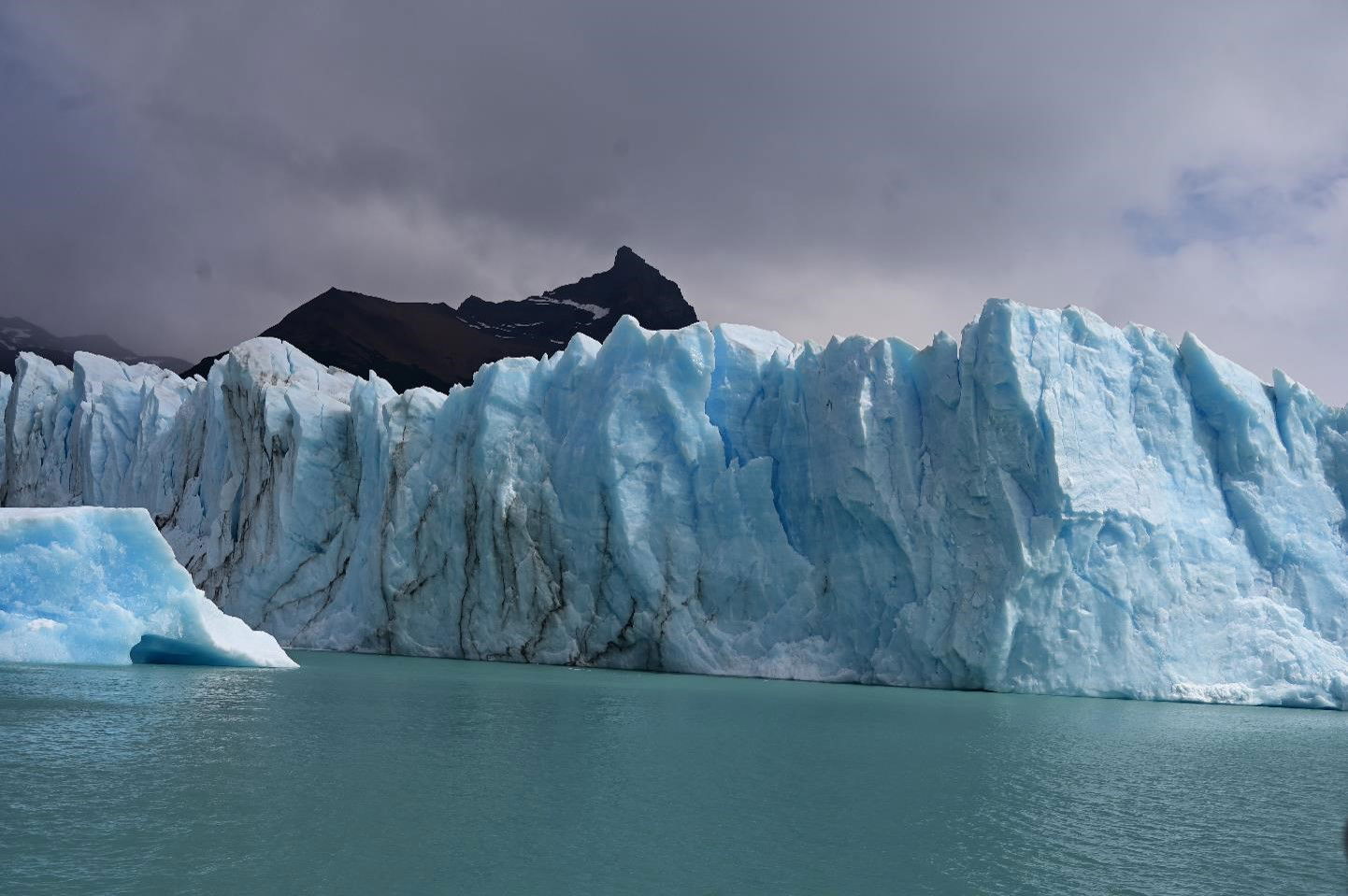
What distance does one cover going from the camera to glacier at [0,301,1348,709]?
21062 mm

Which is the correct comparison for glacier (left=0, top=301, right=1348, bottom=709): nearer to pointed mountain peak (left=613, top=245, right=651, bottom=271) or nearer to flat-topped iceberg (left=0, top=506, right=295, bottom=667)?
flat-topped iceberg (left=0, top=506, right=295, bottom=667)

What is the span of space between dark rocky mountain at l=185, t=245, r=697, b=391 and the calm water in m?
40.0

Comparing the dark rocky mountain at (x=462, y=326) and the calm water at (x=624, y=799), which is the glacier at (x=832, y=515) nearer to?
the calm water at (x=624, y=799)

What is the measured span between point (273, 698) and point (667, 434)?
1289 centimetres

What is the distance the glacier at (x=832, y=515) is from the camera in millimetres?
21062

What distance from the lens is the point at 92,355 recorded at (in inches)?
1635

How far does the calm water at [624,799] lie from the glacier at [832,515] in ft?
17.4

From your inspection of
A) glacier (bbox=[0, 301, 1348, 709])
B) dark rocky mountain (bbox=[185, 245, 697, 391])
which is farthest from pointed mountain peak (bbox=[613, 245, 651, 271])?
glacier (bbox=[0, 301, 1348, 709])

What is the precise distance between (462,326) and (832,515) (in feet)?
170

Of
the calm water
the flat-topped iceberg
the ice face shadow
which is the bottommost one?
the calm water

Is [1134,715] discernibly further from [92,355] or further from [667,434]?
[92,355]

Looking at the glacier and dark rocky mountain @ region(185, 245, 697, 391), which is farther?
dark rocky mountain @ region(185, 245, 697, 391)

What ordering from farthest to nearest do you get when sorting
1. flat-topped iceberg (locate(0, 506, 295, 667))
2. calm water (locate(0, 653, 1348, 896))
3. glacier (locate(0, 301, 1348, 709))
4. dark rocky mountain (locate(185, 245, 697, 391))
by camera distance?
dark rocky mountain (locate(185, 245, 697, 391)), glacier (locate(0, 301, 1348, 709)), flat-topped iceberg (locate(0, 506, 295, 667)), calm water (locate(0, 653, 1348, 896))

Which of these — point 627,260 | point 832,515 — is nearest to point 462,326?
point 627,260
